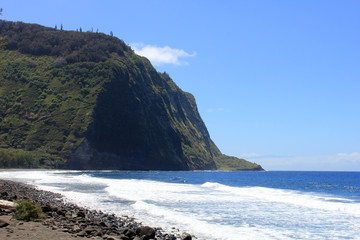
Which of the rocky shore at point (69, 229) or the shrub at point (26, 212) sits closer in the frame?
the rocky shore at point (69, 229)

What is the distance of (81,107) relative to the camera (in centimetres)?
12975

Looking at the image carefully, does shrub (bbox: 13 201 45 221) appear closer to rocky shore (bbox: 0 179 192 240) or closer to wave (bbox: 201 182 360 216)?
rocky shore (bbox: 0 179 192 240)

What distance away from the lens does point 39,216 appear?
583 inches

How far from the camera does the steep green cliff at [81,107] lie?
114 m

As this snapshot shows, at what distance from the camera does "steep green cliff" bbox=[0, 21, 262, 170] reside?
11412 centimetres

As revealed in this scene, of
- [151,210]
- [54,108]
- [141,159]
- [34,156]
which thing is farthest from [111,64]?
[151,210]

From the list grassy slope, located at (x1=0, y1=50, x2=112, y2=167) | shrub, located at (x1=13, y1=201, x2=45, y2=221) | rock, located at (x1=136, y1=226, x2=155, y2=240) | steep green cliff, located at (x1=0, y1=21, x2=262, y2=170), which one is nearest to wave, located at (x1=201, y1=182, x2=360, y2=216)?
rock, located at (x1=136, y1=226, x2=155, y2=240)

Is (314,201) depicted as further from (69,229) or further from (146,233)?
(69,229)

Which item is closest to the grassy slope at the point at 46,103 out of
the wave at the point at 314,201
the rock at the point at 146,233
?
the wave at the point at 314,201

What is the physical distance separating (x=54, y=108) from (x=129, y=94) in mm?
32153

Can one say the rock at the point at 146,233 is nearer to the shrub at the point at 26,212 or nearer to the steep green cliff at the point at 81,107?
the shrub at the point at 26,212

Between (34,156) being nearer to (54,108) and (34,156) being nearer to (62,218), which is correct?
(54,108)

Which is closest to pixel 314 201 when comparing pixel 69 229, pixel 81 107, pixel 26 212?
pixel 69 229

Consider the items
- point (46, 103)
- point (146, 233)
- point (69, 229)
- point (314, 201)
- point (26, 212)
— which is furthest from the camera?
point (46, 103)
